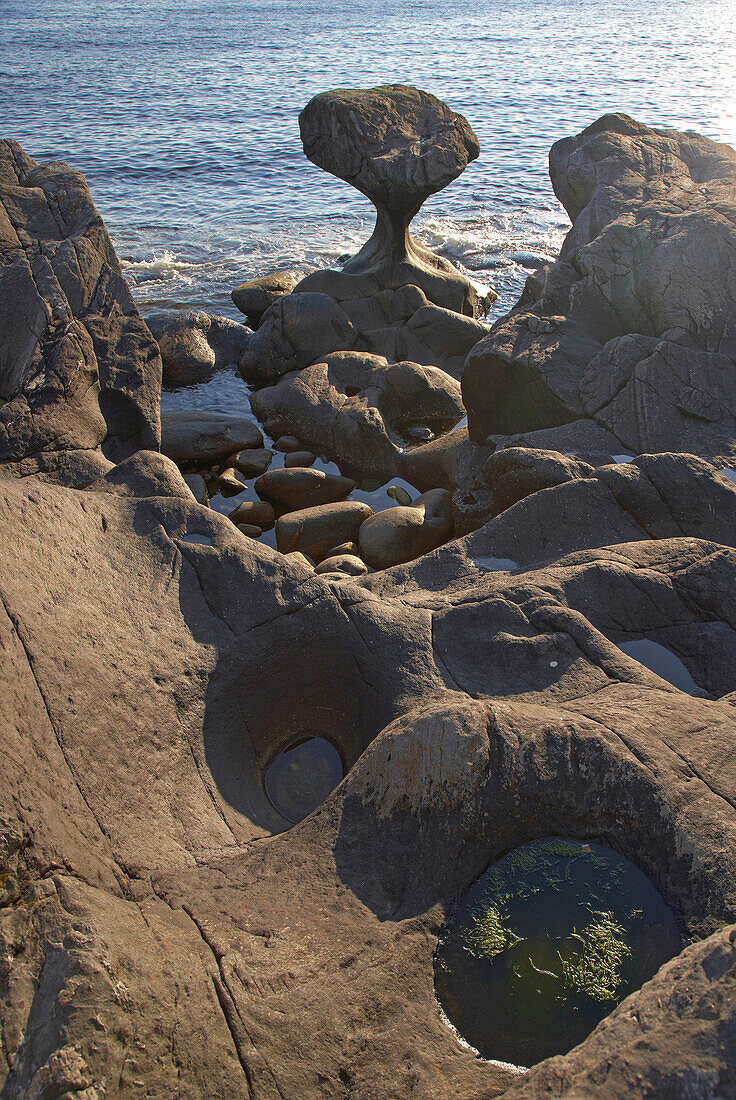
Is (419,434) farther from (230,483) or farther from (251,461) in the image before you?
(230,483)

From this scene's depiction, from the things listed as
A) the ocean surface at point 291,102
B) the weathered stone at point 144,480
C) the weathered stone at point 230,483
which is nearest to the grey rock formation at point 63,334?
the weathered stone at point 144,480

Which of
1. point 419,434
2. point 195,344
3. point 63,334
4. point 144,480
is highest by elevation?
point 63,334

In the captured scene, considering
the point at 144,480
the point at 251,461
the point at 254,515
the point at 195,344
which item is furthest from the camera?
the point at 195,344

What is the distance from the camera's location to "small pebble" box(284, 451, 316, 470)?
33.5ft

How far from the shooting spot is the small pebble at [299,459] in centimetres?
1020

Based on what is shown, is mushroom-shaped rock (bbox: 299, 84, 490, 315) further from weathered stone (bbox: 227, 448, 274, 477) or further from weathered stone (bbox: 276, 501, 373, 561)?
weathered stone (bbox: 276, 501, 373, 561)

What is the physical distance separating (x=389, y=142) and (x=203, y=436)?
5.88 m

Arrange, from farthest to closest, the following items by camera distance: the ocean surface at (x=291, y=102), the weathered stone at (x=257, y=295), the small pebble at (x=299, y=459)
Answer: the ocean surface at (x=291, y=102) < the weathered stone at (x=257, y=295) < the small pebble at (x=299, y=459)

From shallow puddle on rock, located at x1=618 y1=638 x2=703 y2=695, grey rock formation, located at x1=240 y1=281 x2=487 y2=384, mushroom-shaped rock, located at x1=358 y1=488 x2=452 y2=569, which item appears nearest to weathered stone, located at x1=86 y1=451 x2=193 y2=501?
mushroom-shaped rock, located at x1=358 y1=488 x2=452 y2=569

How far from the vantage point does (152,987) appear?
2.97 m

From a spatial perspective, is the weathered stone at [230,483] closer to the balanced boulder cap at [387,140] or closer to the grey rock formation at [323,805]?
the grey rock formation at [323,805]

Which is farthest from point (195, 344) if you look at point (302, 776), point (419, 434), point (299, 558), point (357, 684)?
point (302, 776)

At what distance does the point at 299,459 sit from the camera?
10.2 metres

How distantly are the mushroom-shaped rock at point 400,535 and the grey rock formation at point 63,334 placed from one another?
2.27 metres
